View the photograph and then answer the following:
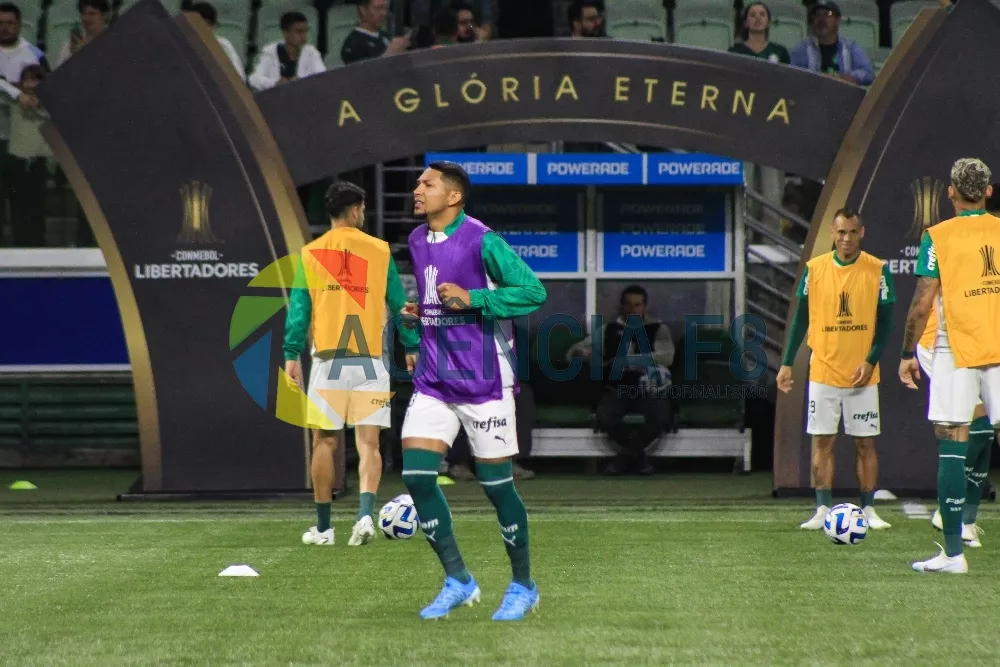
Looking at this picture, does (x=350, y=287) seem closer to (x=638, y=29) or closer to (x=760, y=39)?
(x=760, y=39)

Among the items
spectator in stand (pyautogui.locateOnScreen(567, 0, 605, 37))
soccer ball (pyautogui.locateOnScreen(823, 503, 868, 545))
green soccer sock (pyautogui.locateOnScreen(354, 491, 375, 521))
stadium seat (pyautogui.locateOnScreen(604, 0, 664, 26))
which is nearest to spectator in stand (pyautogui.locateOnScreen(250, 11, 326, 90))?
spectator in stand (pyautogui.locateOnScreen(567, 0, 605, 37))

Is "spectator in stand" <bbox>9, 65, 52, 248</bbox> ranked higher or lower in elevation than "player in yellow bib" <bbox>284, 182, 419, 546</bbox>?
higher

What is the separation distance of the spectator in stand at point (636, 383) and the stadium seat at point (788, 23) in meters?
3.71

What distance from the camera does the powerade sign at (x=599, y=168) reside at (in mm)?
15234

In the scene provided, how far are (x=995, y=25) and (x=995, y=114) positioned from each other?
70cm

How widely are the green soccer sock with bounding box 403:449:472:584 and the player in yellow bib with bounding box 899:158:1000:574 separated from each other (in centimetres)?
277

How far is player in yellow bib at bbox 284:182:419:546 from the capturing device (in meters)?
9.78

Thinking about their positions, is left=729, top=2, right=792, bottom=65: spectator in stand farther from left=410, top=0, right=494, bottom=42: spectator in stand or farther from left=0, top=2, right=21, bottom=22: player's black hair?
left=0, top=2, right=21, bottom=22: player's black hair

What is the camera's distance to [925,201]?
41.2 feet

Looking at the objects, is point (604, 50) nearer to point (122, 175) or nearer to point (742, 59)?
point (742, 59)

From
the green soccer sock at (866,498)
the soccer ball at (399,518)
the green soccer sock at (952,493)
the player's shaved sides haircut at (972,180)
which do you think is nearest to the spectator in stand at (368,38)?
the green soccer sock at (866,498)

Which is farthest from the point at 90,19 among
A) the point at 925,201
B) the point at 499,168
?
the point at 925,201

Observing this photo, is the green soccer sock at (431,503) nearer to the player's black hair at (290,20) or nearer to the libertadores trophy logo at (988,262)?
the libertadores trophy logo at (988,262)

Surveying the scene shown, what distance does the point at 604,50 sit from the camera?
41.2 feet
